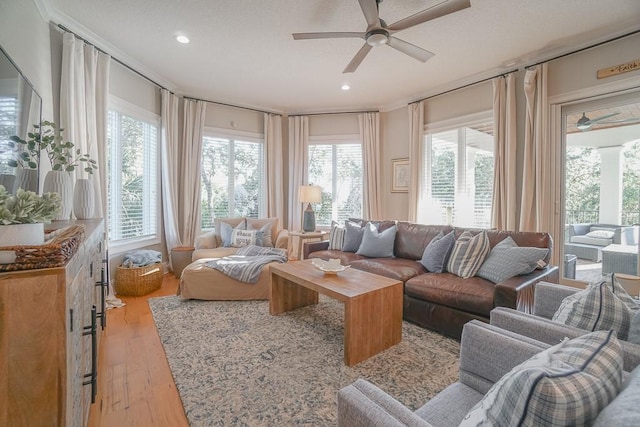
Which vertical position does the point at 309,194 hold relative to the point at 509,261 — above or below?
above

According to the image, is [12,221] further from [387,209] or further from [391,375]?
[387,209]

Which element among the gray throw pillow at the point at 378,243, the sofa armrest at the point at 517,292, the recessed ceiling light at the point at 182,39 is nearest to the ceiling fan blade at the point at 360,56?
the recessed ceiling light at the point at 182,39

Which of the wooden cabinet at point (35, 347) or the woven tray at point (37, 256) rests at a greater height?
the woven tray at point (37, 256)

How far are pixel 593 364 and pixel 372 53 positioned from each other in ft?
11.5

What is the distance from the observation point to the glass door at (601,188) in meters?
2.95

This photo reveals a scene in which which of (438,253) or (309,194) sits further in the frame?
(309,194)

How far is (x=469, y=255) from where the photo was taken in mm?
2666

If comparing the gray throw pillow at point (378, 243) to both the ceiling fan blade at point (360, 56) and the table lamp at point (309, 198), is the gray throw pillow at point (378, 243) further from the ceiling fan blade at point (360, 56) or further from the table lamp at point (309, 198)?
the ceiling fan blade at point (360, 56)

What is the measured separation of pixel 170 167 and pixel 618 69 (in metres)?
5.44

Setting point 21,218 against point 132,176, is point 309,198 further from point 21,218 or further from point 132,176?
point 21,218

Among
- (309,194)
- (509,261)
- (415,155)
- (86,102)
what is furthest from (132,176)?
(509,261)

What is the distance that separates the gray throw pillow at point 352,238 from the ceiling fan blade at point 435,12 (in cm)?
231

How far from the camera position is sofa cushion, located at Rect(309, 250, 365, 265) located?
340 cm

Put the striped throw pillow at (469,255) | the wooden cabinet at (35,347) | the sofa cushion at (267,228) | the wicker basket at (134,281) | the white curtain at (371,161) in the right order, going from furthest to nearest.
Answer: the white curtain at (371,161) → the sofa cushion at (267,228) → the wicker basket at (134,281) → the striped throw pillow at (469,255) → the wooden cabinet at (35,347)
